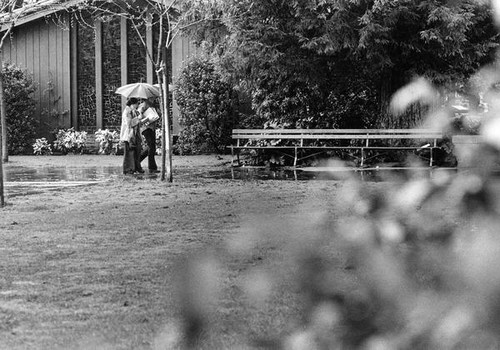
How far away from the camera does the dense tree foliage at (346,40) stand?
1609 centimetres

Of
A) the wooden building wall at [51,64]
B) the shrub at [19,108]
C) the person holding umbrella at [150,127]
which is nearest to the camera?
the person holding umbrella at [150,127]

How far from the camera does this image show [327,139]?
19.2 meters

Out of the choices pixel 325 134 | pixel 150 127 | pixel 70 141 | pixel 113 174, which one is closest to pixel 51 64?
pixel 70 141

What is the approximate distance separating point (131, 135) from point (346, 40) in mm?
4746

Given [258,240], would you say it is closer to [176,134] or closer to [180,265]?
[180,265]

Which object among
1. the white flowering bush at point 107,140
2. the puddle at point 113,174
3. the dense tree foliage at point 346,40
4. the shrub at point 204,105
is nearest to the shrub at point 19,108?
the white flowering bush at point 107,140

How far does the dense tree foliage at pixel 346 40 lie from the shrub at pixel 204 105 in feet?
13.1

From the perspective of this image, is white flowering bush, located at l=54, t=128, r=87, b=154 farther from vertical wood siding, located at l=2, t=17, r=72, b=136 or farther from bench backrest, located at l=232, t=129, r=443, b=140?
bench backrest, located at l=232, t=129, r=443, b=140

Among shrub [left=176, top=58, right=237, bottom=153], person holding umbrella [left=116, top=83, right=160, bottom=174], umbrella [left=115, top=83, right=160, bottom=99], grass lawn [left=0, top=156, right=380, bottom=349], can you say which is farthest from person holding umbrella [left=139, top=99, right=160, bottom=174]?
shrub [left=176, top=58, right=237, bottom=153]

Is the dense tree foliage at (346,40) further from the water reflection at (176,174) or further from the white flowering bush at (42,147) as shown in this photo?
the white flowering bush at (42,147)

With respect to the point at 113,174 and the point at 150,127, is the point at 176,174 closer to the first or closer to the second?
the point at 150,127

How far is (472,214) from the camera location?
1738 mm

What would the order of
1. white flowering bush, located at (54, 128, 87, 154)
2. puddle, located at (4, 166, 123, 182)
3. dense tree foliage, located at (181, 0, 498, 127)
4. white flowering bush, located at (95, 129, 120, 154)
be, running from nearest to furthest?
puddle, located at (4, 166, 123, 182)
dense tree foliage, located at (181, 0, 498, 127)
white flowering bush, located at (95, 129, 120, 154)
white flowering bush, located at (54, 128, 87, 154)

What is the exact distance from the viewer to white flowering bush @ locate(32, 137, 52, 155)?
86.0ft
